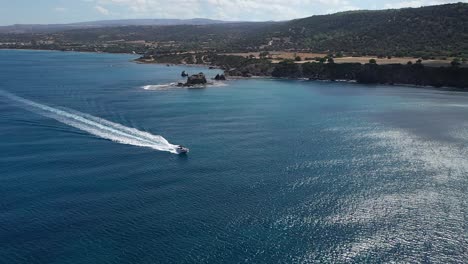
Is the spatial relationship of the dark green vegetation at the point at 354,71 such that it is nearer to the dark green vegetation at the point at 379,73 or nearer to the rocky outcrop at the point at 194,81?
the dark green vegetation at the point at 379,73

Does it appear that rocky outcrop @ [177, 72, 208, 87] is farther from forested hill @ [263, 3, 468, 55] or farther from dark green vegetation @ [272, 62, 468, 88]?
forested hill @ [263, 3, 468, 55]

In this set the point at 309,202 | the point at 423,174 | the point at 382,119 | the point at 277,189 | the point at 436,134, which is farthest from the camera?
the point at 382,119

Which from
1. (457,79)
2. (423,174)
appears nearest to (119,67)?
(457,79)

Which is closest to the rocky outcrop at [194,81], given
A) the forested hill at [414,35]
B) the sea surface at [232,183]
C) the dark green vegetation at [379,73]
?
the sea surface at [232,183]

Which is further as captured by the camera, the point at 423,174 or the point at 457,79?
the point at 457,79

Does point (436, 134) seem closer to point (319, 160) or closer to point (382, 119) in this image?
point (382, 119)

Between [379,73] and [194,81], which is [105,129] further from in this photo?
[379,73]
